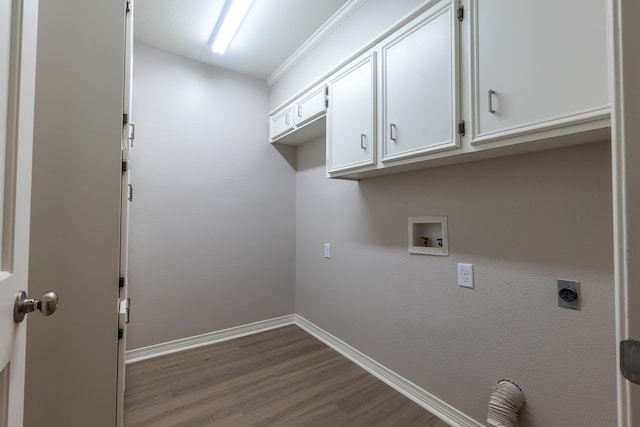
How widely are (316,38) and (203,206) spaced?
1.91 meters

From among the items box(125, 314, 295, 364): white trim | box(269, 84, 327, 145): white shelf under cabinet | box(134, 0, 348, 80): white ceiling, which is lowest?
box(125, 314, 295, 364): white trim

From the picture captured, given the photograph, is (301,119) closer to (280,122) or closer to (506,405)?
(280,122)

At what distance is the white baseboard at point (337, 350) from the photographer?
1.69m

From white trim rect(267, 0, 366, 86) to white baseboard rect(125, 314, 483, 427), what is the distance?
2.70 m

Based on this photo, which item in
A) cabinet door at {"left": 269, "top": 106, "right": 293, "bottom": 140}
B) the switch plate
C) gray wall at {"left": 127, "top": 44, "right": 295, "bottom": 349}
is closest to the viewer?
the switch plate

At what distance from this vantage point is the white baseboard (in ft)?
5.54

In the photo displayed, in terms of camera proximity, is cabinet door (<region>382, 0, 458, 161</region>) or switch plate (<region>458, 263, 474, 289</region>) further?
switch plate (<region>458, 263, 474, 289</region>)

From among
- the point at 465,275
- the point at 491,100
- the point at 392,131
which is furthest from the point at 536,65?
the point at 465,275

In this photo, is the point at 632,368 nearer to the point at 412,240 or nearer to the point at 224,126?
the point at 412,240

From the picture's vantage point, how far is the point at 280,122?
2.92 meters

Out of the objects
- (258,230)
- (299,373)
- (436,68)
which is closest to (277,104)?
(258,230)

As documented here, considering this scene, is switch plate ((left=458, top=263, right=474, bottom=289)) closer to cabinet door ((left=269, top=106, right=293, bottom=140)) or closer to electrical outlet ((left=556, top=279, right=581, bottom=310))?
electrical outlet ((left=556, top=279, right=581, bottom=310))

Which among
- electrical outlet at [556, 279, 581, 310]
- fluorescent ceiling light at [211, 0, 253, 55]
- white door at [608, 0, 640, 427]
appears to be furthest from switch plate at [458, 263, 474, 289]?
fluorescent ceiling light at [211, 0, 253, 55]

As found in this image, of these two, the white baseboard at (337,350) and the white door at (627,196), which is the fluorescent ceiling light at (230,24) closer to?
the white door at (627,196)
